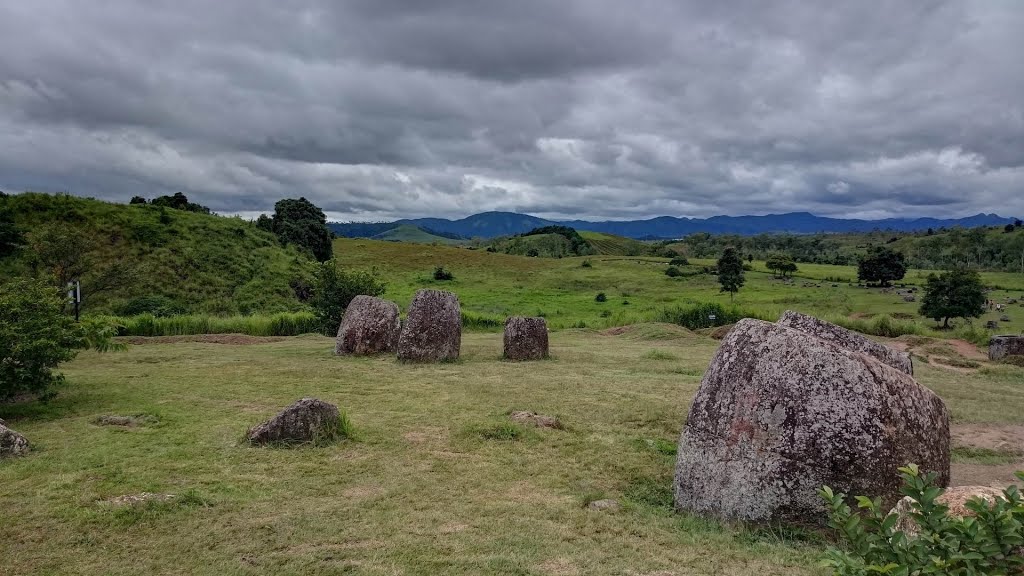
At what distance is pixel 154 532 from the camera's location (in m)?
6.08

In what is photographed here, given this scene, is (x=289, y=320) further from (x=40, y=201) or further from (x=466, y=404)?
(x=40, y=201)

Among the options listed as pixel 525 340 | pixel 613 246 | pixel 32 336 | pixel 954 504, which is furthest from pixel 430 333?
pixel 613 246

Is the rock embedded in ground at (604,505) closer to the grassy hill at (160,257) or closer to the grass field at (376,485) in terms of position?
the grass field at (376,485)

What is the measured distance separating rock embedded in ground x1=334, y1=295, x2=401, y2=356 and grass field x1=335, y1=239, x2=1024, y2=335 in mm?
13314

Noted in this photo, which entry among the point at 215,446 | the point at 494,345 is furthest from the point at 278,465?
the point at 494,345

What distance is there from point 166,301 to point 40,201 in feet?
53.3

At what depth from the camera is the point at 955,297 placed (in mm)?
36062

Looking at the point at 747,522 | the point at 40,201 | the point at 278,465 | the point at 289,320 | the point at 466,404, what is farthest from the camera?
the point at 40,201

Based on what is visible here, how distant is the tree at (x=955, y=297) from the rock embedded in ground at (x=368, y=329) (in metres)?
32.8

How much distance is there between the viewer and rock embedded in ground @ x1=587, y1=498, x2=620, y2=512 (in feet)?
22.8

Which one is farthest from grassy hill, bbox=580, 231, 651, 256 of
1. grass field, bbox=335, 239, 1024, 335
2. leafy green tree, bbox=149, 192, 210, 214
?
leafy green tree, bbox=149, 192, 210, 214

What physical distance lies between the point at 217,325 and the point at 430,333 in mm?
13071

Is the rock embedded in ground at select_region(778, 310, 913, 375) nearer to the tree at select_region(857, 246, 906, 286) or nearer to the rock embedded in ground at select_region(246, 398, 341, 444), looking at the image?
the rock embedded in ground at select_region(246, 398, 341, 444)

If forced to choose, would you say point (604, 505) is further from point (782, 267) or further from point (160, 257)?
point (782, 267)
